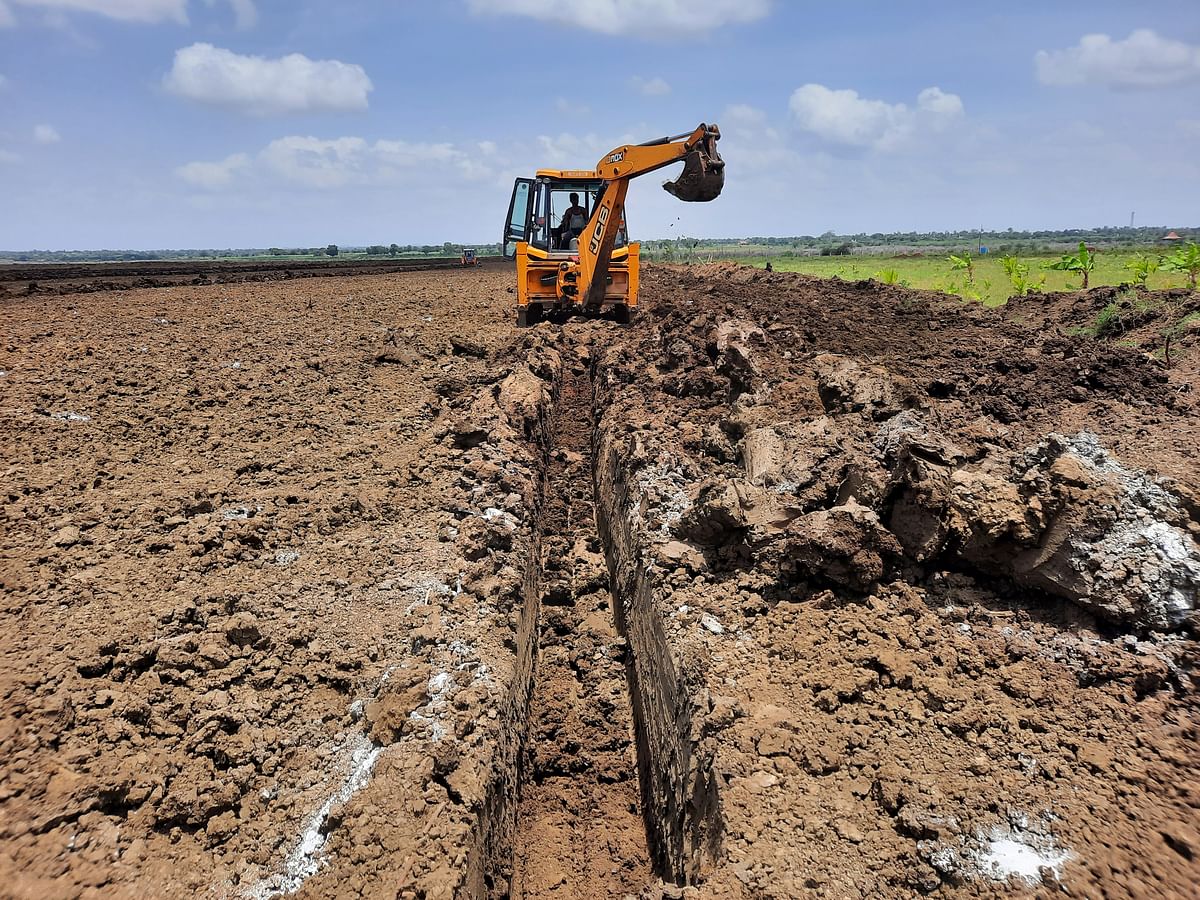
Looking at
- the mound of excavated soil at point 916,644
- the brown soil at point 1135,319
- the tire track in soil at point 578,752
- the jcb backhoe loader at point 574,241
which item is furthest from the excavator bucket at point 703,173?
the brown soil at point 1135,319

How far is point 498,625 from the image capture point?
15.6ft

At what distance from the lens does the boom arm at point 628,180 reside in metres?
9.57

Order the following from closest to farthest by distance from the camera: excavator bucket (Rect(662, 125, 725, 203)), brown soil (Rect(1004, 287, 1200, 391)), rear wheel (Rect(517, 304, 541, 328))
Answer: brown soil (Rect(1004, 287, 1200, 391)), excavator bucket (Rect(662, 125, 725, 203)), rear wheel (Rect(517, 304, 541, 328))

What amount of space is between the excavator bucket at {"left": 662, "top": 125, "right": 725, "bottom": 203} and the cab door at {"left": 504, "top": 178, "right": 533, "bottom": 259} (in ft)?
14.3

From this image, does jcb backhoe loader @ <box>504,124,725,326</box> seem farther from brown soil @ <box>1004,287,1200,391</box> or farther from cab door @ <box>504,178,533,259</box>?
brown soil @ <box>1004,287,1200,391</box>

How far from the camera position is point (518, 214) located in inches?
543

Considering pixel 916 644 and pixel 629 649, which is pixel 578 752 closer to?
pixel 629 649

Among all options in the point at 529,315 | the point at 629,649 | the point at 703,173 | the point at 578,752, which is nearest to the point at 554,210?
the point at 529,315

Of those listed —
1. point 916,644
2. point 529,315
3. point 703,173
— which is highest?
point 703,173

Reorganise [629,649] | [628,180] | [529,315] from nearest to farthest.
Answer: [629,649] < [628,180] < [529,315]

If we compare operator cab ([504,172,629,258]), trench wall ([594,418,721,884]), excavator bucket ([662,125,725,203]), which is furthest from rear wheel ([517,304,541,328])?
trench wall ([594,418,721,884])

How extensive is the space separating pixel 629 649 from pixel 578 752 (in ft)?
3.40

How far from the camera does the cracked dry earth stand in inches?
115

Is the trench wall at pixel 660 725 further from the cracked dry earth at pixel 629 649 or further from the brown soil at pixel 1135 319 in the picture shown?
the brown soil at pixel 1135 319
